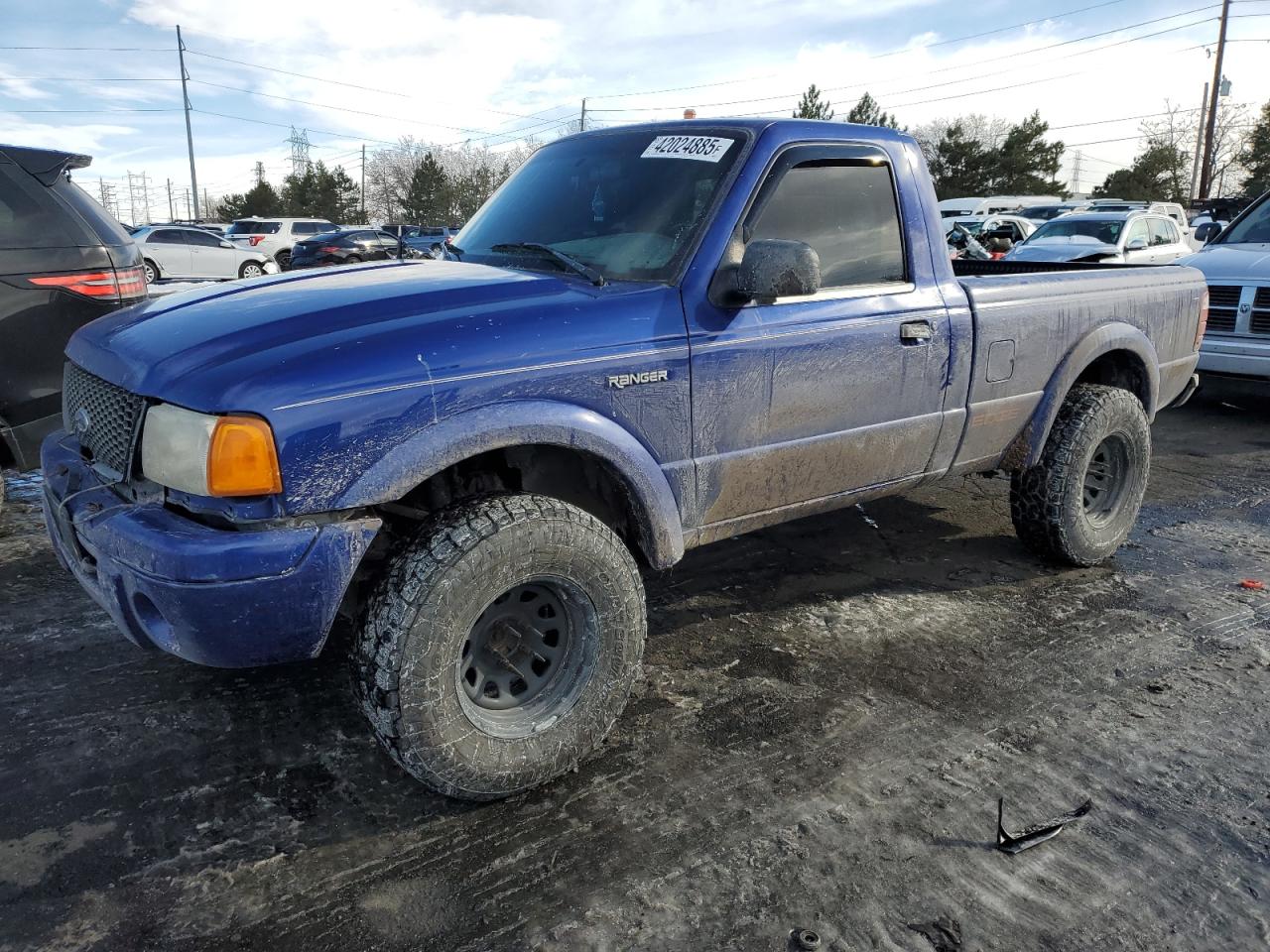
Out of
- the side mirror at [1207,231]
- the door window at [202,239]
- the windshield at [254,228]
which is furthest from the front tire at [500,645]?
the windshield at [254,228]

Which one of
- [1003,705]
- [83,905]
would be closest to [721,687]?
[1003,705]

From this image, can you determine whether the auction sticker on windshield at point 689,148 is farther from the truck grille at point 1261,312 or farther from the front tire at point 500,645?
the truck grille at point 1261,312

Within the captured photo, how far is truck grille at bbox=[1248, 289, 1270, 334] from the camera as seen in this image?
756 centimetres

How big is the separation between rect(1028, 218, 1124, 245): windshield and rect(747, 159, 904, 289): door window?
1287cm

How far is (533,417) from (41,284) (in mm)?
3230

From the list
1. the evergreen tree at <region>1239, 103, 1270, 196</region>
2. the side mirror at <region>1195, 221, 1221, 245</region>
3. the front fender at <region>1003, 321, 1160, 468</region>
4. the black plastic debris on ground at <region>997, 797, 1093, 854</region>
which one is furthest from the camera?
the evergreen tree at <region>1239, 103, 1270, 196</region>

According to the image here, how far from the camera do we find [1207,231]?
9.43m

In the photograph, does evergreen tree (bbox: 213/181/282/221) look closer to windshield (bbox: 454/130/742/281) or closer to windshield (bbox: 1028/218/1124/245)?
windshield (bbox: 1028/218/1124/245)

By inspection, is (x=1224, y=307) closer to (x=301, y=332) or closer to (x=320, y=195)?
(x=301, y=332)

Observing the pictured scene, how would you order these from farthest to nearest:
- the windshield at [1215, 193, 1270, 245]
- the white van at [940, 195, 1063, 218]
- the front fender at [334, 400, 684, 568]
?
the white van at [940, 195, 1063, 218], the windshield at [1215, 193, 1270, 245], the front fender at [334, 400, 684, 568]

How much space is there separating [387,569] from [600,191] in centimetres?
164

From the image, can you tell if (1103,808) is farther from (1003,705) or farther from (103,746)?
(103,746)

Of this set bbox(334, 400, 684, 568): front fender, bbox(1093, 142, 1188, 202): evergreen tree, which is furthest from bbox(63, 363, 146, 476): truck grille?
bbox(1093, 142, 1188, 202): evergreen tree

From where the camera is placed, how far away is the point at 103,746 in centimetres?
279
